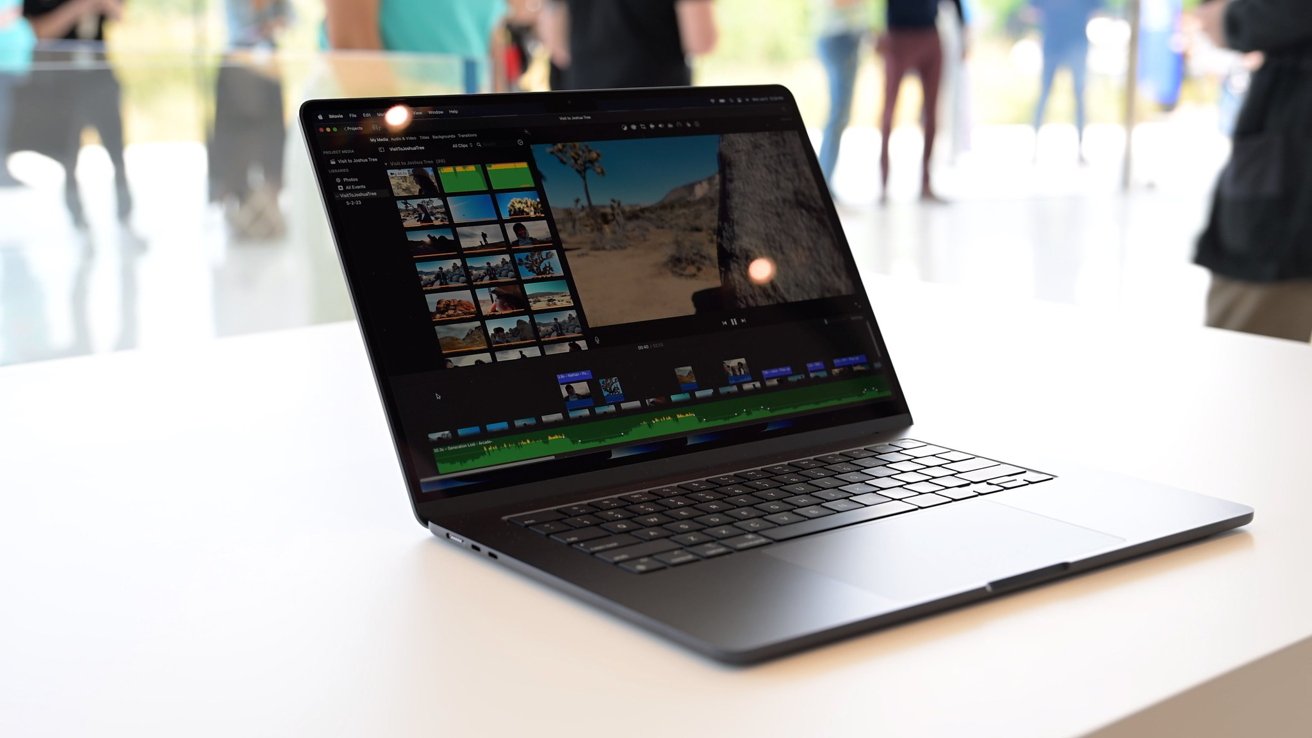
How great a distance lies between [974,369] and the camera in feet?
2.87

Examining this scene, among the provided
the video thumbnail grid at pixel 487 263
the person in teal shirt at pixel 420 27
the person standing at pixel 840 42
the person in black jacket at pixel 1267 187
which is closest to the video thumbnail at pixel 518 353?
the video thumbnail grid at pixel 487 263

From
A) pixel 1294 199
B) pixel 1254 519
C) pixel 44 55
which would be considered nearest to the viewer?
pixel 1254 519

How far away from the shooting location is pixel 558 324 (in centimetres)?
65

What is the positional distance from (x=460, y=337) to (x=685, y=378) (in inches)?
4.8

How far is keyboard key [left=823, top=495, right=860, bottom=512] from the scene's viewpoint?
0.56 meters

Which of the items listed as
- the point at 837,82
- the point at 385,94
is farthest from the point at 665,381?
the point at 837,82

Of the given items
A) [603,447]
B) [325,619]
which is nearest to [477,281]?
[603,447]

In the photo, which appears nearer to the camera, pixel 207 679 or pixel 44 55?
pixel 207 679

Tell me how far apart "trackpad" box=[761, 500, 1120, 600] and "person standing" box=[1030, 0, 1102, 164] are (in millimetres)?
5713

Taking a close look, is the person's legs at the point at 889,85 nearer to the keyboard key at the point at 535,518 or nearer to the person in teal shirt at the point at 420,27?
the person in teal shirt at the point at 420,27

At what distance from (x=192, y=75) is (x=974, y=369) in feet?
6.56

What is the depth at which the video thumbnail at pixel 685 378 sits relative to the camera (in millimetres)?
674

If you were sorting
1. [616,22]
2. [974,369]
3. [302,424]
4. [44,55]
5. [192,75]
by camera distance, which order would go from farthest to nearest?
[616,22] < [192,75] < [44,55] < [974,369] < [302,424]

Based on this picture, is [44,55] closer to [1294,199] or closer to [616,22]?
[616,22]
